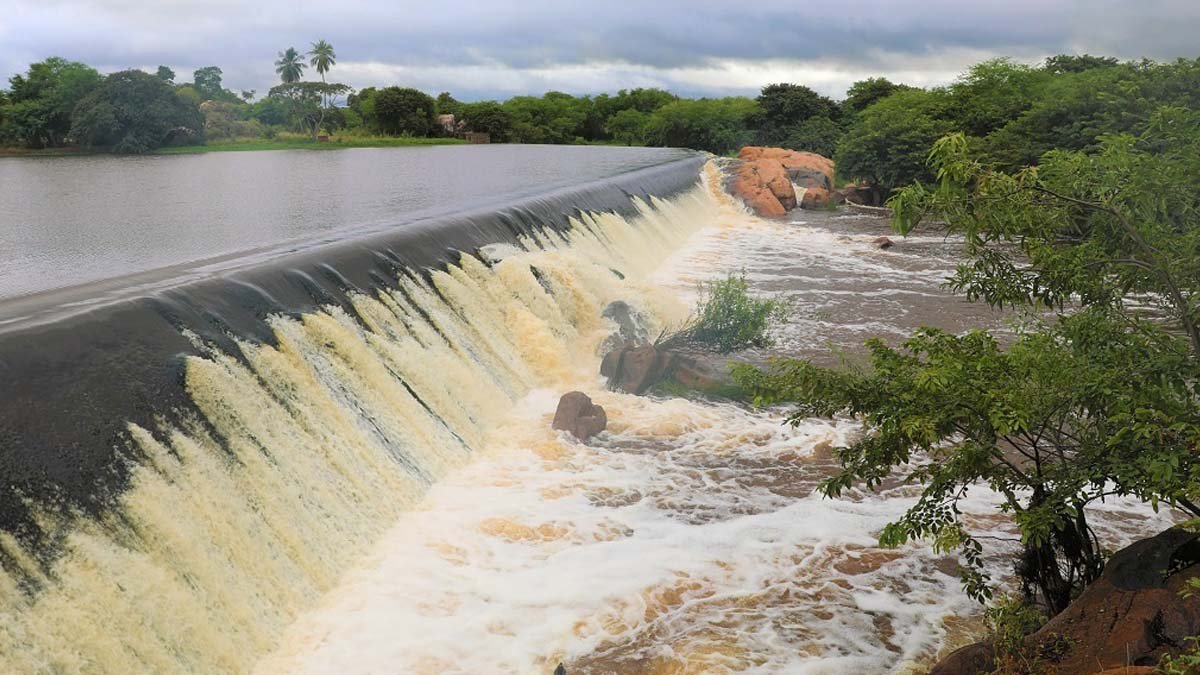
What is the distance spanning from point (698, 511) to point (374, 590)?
3.25 meters

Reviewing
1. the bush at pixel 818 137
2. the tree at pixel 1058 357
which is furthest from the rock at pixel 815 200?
the tree at pixel 1058 357

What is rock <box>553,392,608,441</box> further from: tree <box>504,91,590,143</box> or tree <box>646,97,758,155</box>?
tree <box>504,91,590,143</box>

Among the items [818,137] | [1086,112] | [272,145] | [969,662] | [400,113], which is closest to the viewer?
[969,662]

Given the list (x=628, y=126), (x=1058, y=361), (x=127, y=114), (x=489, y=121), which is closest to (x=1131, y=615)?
(x=1058, y=361)

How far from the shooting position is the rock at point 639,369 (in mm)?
12633

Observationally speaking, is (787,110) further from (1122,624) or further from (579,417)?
(1122,624)

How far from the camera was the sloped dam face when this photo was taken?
630cm

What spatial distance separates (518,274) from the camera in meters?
14.4

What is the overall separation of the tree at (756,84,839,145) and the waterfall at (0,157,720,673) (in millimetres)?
59170

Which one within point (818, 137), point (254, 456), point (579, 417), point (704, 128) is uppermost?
point (704, 128)

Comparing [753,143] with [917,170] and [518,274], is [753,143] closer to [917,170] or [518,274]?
[917,170]

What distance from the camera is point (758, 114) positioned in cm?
7119

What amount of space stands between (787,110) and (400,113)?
3236cm

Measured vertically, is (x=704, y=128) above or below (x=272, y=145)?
above
